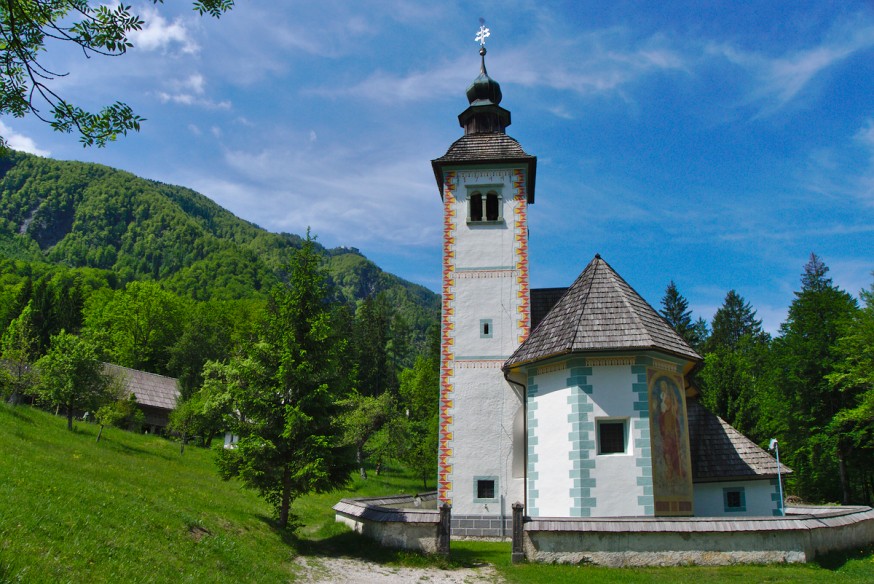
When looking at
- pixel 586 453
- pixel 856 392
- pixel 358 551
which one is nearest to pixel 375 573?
pixel 358 551

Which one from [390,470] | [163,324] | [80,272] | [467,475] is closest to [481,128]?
[467,475]

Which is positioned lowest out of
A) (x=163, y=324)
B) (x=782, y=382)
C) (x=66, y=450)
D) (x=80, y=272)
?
(x=66, y=450)

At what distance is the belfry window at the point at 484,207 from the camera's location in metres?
24.4

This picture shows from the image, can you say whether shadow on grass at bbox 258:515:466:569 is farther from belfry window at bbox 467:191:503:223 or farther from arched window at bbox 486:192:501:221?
arched window at bbox 486:192:501:221

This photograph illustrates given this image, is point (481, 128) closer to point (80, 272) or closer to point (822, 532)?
point (822, 532)

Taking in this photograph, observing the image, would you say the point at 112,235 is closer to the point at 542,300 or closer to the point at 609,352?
the point at 542,300

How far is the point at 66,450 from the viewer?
60.2 feet

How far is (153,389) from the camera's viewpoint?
146 feet

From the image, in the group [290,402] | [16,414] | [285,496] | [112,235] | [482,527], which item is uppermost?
[112,235]

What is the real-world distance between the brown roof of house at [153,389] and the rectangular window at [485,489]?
1155 inches

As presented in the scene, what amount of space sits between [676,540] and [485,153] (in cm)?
1669

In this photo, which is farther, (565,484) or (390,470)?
(390,470)

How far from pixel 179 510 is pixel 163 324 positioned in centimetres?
5821

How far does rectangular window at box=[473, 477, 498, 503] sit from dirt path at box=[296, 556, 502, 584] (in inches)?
254
